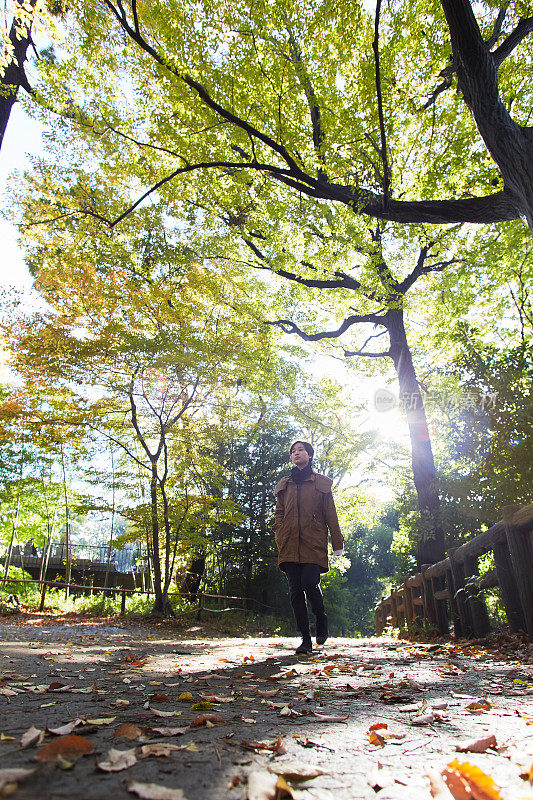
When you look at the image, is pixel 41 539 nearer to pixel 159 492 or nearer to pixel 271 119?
pixel 159 492

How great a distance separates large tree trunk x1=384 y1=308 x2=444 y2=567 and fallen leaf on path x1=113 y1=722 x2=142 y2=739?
758 centimetres

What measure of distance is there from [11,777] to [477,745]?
1459mm

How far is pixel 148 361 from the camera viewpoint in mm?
9344

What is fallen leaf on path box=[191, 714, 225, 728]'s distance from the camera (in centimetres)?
178

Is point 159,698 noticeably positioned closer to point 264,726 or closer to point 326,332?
point 264,726

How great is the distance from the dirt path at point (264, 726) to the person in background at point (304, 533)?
0.99m

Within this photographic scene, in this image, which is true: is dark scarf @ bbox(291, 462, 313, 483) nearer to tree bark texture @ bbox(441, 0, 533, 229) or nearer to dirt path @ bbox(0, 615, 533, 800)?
dirt path @ bbox(0, 615, 533, 800)

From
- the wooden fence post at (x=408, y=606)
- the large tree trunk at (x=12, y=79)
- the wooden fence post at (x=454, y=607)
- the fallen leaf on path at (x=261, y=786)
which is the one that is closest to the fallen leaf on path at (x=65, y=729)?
the fallen leaf on path at (x=261, y=786)

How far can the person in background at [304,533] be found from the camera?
469 cm

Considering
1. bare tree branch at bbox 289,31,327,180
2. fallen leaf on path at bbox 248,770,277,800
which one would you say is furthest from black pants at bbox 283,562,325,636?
bare tree branch at bbox 289,31,327,180

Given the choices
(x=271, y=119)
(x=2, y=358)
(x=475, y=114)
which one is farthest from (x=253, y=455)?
(x=475, y=114)

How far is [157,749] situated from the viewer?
4.59ft

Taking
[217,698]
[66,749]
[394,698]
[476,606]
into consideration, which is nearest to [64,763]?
[66,749]

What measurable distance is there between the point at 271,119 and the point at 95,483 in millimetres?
8374
